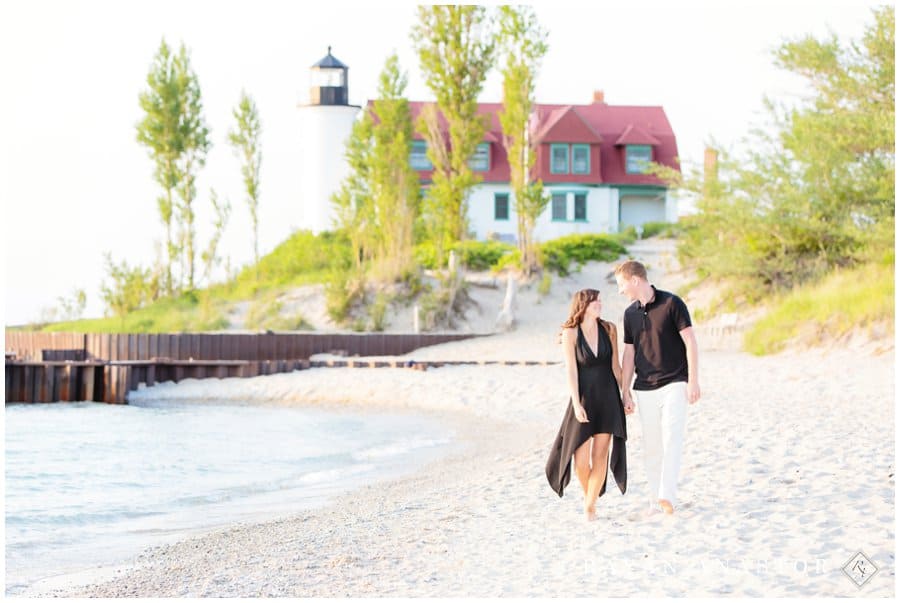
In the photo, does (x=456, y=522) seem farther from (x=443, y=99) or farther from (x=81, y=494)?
(x=443, y=99)

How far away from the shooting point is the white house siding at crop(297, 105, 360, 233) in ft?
131

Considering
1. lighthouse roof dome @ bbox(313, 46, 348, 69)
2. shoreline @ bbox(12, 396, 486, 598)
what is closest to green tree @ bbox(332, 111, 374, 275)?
lighthouse roof dome @ bbox(313, 46, 348, 69)

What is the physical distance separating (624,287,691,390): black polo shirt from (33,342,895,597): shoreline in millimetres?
972

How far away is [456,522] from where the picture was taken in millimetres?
8398

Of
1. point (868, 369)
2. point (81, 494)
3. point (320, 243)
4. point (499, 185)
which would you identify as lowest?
point (81, 494)

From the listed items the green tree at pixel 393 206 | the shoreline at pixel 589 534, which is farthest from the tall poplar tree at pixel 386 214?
the shoreline at pixel 589 534

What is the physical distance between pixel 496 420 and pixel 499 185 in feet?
84.9

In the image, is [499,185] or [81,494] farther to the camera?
[499,185]

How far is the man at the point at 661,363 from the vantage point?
7.48m

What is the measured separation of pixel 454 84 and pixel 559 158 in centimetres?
1088

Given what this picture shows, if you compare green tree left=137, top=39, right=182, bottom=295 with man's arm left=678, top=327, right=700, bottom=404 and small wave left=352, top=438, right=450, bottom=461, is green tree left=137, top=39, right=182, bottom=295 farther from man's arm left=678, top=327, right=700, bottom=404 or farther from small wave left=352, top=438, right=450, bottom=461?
man's arm left=678, top=327, right=700, bottom=404

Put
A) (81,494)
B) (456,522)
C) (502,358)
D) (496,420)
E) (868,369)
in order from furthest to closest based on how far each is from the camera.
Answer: (502,358), (868,369), (496,420), (81,494), (456,522)

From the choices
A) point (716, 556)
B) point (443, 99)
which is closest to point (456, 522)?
point (716, 556)

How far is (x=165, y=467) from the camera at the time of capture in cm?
1409
